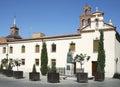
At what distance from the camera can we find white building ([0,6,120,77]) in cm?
2764

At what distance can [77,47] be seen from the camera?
30547 mm

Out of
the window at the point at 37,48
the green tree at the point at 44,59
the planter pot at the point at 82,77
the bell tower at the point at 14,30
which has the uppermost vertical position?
the bell tower at the point at 14,30

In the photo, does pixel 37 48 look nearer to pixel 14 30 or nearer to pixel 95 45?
pixel 95 45

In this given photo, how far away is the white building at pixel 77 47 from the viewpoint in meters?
27.6

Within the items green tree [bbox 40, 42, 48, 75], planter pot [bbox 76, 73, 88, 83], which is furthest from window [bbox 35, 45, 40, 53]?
planter pot [bbox 76, 73, 88, 83]

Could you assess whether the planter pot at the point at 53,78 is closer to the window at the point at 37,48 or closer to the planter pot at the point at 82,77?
the planter pot at the point at 82,77

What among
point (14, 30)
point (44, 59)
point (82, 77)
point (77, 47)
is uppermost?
point (14, 30)

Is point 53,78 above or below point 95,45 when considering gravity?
below

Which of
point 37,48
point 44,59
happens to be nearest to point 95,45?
point 44,59

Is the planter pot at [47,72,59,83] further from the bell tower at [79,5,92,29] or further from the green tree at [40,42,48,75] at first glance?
the bell tower at [79,5,92,29]

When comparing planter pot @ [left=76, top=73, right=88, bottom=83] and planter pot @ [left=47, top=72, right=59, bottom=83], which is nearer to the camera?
planter pot @ [left=47, top=72, right=59, bottom=83]

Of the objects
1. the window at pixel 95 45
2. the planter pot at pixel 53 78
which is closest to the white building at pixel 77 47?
the window at pixel 95 45

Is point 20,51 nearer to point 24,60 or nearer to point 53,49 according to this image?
point 24,60

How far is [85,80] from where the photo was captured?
2005 cm
